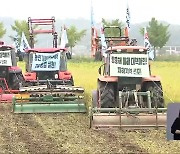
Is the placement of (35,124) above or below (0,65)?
below

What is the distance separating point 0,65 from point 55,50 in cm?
A: 183

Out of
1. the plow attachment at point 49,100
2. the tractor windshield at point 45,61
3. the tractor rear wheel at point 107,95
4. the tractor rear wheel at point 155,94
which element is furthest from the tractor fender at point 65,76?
the tractor rear wheel at point 155,94

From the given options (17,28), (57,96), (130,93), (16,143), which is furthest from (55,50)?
(17,28)

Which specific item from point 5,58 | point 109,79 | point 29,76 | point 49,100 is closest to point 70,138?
point 109,79

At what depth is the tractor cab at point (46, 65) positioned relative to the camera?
16984 millimetres

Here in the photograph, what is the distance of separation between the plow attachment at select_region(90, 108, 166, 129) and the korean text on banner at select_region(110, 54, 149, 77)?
1484 mm

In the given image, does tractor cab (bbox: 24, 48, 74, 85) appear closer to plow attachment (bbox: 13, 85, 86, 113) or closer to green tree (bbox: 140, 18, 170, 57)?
plow attachment (bbox: 13, 85, 86, 113)

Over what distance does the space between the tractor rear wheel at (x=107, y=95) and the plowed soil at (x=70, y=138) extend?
0.55m

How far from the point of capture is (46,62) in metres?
17.0

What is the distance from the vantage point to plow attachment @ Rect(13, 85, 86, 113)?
1325 cm

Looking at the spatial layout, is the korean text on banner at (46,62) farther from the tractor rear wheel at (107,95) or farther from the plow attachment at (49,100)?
the tractor rear wheel at (107,95)

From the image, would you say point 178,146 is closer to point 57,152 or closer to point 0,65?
point 57,152

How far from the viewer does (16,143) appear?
30.8ft

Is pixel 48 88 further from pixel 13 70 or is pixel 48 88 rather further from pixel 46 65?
pixel 13 70
